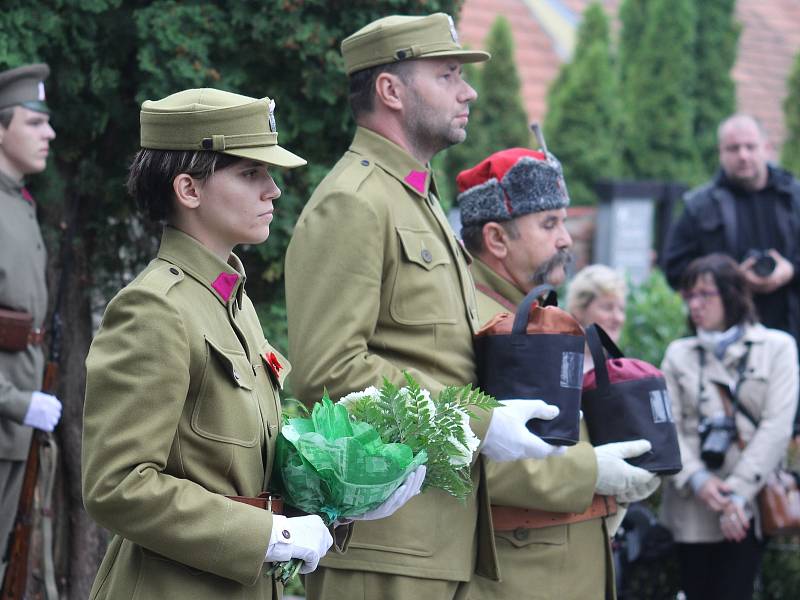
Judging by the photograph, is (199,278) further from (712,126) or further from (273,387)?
(712,126)

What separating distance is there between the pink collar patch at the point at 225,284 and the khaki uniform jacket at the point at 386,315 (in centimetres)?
58

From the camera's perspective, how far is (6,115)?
4.64 meters

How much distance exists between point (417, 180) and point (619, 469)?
3.53ft

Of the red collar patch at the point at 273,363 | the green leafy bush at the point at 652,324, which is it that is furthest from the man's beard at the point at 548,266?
the green leafy bush at the point at 652,324

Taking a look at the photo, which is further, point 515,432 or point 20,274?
point 20,274

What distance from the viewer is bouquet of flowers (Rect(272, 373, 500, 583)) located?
2668mm

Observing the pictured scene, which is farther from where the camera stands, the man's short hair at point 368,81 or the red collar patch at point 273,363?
the man's short hair at point 368,81

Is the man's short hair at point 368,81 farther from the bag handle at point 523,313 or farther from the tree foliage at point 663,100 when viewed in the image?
the tree foliage at point 663,100

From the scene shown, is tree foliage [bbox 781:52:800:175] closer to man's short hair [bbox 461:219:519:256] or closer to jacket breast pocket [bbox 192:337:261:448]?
man's short hair [bbox 461:219:519:256]

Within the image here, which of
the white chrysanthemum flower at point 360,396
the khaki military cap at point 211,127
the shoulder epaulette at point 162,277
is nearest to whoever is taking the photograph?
the shoulder epaulette at point 162,277

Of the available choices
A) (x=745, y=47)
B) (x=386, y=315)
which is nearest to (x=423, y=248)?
(x=386, y=315)

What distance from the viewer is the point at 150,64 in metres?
4.72

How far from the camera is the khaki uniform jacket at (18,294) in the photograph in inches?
179

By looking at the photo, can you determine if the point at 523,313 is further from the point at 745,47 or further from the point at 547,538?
the point at 745,47
